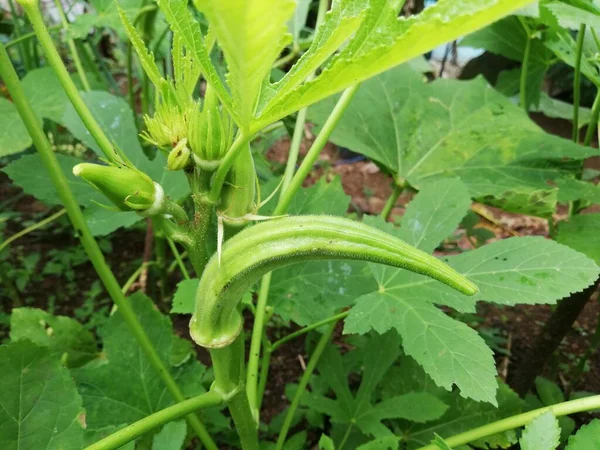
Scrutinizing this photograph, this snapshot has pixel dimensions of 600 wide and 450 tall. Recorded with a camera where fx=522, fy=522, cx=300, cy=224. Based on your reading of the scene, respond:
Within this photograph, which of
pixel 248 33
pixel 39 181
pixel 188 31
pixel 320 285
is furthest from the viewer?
pixel 39 181

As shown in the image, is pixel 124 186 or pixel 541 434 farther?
pixel 541 434

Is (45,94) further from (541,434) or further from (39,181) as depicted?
(541,434)

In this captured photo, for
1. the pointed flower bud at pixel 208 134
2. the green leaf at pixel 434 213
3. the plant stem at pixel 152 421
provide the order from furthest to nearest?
1. the green leaf at pixel 434 213
2. the plant stem at pixel 152 421
3. the pointed flower bud at pixel 208 134

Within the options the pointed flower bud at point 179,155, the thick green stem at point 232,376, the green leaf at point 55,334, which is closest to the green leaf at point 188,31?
the pointed flower bud at point 179,155

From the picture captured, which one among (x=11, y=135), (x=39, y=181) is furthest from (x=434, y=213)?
(x=11, y=135)

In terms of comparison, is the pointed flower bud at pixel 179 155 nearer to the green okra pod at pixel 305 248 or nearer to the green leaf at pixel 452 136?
the green okra pod at pixel 305 248

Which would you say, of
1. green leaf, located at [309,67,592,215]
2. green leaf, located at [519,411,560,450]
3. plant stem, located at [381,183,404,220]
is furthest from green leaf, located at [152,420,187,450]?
green leaf, located at [309,67,592,215]
